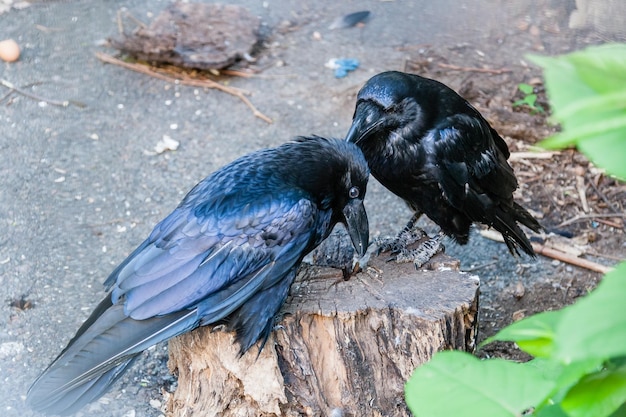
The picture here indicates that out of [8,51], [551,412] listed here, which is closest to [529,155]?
[8,51]

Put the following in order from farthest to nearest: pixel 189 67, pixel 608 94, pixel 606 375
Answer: pixel 189 67 < pixel 606 375 < pixel 608 94

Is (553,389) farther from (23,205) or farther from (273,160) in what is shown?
(23,205)

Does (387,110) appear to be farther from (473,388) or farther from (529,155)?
(473,388)

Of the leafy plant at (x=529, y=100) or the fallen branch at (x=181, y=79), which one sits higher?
the leafy plant at (x=529, y=100)

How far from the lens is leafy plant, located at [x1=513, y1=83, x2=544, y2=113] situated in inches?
239

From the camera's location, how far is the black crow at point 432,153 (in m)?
4.00

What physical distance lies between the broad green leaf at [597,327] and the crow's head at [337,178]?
2668mm

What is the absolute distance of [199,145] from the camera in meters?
5.85

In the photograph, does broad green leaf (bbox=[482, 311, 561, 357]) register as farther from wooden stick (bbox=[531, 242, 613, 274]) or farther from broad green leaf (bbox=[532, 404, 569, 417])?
wooden stick (bbox=[531, 242, 613, 274])

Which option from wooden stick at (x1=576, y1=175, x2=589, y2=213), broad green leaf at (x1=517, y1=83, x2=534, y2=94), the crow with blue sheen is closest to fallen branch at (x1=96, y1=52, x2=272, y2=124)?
broad green leaf at (x1=517, y1=83, x2=534, y2=94)

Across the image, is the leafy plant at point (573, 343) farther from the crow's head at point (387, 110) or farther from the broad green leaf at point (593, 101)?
the crow's head at point (387, 110)

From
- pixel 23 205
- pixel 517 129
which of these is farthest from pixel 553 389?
pixel 517 129

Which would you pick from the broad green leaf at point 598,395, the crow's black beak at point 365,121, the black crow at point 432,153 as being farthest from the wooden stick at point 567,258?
the broad green leaf at point 598,395

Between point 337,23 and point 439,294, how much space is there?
4.60 metres
